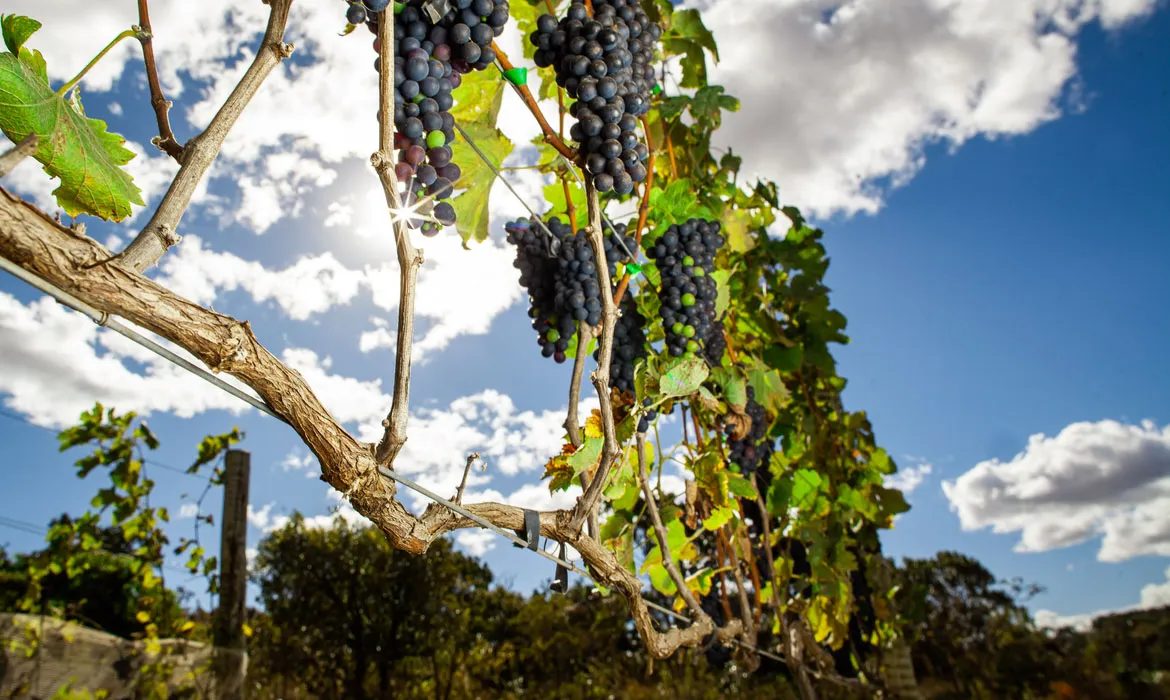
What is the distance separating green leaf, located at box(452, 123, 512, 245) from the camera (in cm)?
155

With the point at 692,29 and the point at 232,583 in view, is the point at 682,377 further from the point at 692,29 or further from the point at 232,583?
the point at 232,583

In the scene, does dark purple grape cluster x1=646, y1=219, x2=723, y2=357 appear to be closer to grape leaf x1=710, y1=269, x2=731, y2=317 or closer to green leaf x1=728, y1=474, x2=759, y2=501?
grape leaf x1=710, y1=269, x2=731, y2=317

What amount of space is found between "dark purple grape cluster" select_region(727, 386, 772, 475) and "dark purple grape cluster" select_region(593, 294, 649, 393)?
621 millimetres

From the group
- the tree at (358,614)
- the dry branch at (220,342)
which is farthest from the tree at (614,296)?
the tree at (358,614)

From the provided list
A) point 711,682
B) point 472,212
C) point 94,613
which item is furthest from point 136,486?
point 94,613

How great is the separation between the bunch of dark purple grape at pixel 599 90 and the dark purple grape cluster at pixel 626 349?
2.36 feet

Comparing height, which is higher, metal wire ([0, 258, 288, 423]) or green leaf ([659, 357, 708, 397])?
green leaf ([659, 357, 708, 397])

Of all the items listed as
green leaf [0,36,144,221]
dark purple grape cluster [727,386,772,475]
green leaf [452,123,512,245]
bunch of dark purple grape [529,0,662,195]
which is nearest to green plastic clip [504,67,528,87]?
bunch of dark purple grape [529,0,662,195]

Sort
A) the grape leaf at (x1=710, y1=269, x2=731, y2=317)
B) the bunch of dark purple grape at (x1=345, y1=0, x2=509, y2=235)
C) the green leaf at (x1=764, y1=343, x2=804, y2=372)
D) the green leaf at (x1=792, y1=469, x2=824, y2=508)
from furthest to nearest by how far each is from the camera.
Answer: the green leaf at (x1=792, y1=469, x2=824, y2=508), the green leaf at (x1=764, y1=343, x2=804, y2=372), the grape leaf at (x1=710, y1=269, x2=731, y2=317), the bunch of dark purple grape at (x1=345, y1=0, x2=509, y2=235)

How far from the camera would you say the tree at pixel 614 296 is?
0.62 metres

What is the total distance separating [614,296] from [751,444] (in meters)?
1.12

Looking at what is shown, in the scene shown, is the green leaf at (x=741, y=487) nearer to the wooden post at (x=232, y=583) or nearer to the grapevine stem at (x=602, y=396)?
the grapevine stem at (x=602, y=396)

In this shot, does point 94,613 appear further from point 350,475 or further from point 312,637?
point 350,475

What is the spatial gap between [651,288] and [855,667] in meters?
2.11
